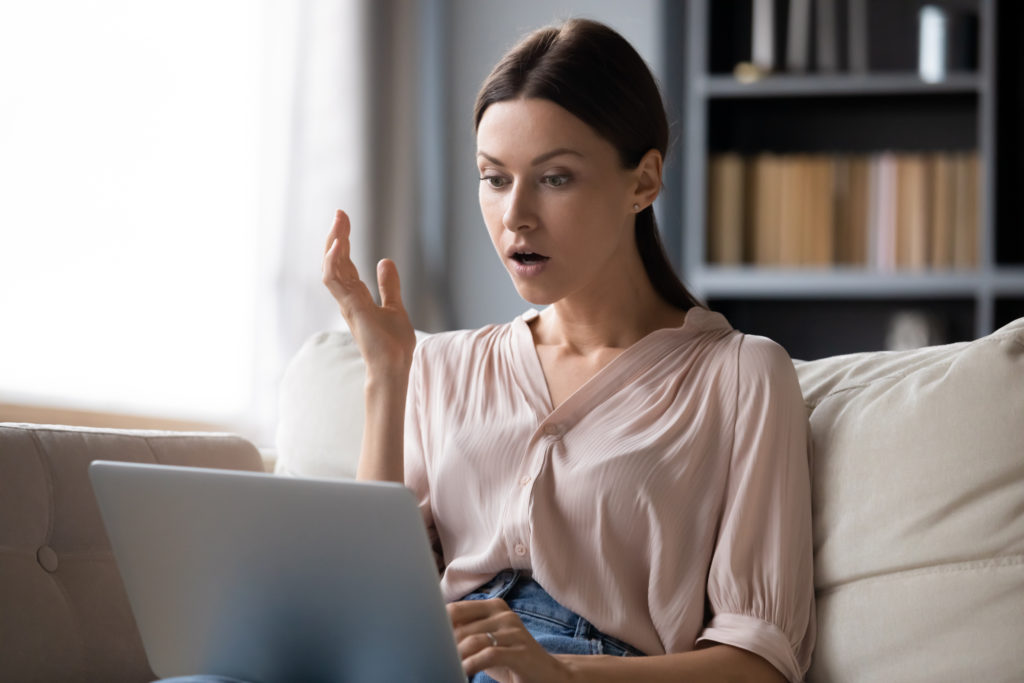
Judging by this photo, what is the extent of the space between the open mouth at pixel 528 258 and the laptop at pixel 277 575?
503mm

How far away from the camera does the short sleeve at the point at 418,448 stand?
1.42 m

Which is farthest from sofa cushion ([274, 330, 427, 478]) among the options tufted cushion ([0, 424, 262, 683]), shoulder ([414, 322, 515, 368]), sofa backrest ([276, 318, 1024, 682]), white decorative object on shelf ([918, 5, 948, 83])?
white decorative object on shelf ([918, 5, 948, 83])

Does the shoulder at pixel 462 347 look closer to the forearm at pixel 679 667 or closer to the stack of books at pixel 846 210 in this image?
the forearm at pixel 679 667

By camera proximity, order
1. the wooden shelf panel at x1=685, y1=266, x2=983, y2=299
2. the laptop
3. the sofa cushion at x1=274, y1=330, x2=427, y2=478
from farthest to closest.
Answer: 1. the wooden shelf panel at x1=685, y1=266, x2=983, y2=299
2. the sofa cushion at x1=274, y1=330, x2=427, y2=478
3. the laptop

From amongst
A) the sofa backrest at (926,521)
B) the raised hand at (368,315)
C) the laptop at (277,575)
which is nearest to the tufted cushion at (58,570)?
the laptop at (277,575)

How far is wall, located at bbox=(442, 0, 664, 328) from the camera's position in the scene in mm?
3420

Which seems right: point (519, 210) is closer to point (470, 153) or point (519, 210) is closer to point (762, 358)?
point (762, 358)

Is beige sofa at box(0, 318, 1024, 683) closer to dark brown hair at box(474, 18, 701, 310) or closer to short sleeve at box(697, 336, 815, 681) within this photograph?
short sleeve at box(697, 336, 815, 681)

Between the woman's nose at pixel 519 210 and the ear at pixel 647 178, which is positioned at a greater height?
the ear at pixel 647 178

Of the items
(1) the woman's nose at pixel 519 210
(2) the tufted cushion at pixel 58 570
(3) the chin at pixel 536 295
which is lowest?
(2) the tufted cushion at pixel 58 570

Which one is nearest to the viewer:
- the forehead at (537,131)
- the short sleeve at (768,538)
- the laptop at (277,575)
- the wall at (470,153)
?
the laptop at (277,575)

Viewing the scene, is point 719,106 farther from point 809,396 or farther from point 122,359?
point 809,396

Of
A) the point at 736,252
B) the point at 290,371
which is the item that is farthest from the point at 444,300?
the point at 290,371

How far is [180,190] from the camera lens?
2.42 m
